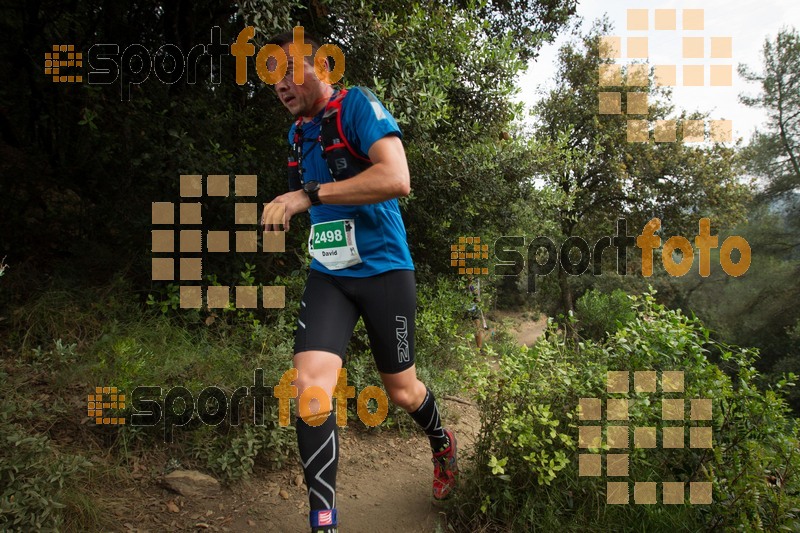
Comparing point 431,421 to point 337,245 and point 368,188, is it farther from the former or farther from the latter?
point 368,188

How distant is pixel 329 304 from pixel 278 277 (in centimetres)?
263

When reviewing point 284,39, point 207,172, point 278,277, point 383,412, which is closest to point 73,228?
point 207,172

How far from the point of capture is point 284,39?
227 cm

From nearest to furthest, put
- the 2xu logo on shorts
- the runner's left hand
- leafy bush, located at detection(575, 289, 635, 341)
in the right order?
the runner's left hand, the 2xu logo on shorts, leafy bush, located at detection(575, 289, 635, 341)

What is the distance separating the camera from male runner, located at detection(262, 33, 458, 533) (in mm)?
2078

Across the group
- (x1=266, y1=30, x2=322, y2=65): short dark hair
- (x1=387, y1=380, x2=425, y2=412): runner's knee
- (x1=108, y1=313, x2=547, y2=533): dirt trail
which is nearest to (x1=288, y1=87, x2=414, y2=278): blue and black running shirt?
(x1=266, y1=30, x2=322, y2=65): short dark hair

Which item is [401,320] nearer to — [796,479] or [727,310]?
[796,479]

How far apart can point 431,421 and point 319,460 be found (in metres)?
0.96

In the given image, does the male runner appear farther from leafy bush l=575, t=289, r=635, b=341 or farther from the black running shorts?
leafy bush l=575, t=289, r=635, b=341

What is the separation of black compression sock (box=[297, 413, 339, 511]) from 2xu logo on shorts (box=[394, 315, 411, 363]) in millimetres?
514

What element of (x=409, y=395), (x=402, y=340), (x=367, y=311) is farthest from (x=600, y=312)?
(x=367, y=311)

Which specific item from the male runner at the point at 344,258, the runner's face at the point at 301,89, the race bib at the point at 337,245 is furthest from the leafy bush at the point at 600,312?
the runner's face at the point at 301,89

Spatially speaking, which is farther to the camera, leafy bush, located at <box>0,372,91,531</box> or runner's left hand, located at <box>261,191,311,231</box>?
leafy bush, located at <box>0,372,91,531</box>

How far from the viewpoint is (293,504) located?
10.6ft
